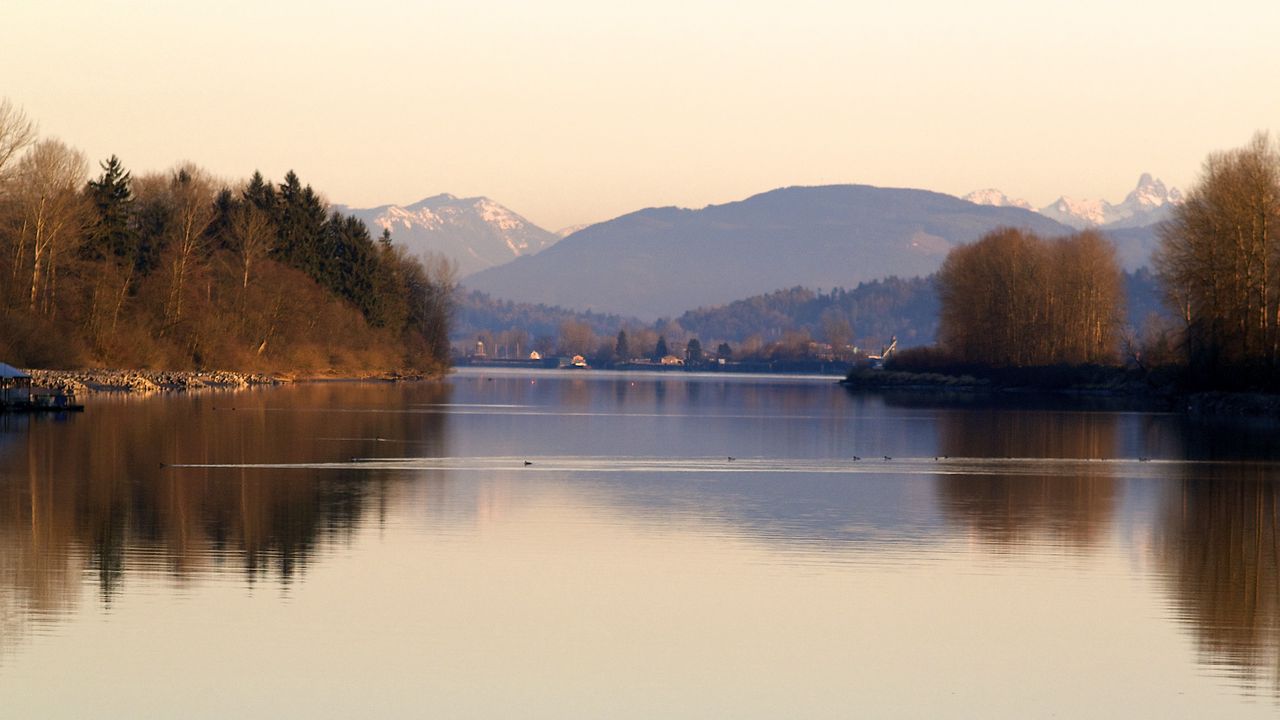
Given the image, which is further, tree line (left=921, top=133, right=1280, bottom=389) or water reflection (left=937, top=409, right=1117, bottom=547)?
tree line (left=921, top=133, right=1280, bottom=389)

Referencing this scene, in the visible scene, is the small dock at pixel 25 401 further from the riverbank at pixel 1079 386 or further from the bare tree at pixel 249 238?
the riverbank at pixel 1079 386

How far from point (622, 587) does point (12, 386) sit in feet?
137

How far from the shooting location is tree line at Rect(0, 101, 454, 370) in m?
65.4

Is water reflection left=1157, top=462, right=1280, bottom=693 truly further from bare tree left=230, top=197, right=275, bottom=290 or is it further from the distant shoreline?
bare tree left=230, top=197, right=275, bottom=290

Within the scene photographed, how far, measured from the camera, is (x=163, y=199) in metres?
89.1

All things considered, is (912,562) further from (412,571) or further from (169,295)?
(169,295)

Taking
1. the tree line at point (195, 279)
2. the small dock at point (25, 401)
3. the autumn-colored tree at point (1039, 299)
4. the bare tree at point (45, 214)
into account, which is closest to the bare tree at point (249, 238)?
the tree line at point (195, 279)

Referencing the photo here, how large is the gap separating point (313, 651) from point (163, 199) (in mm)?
82517

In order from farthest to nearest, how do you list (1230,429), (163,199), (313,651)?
1. (163,199)
2. (1230,429)
3. (313,651)

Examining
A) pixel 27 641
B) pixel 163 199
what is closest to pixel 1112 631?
pixel 27 641

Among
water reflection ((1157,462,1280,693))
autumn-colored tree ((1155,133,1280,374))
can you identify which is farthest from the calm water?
autumn-colored tree ((1155,133,1280,374))

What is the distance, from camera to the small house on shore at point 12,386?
43.2 metres

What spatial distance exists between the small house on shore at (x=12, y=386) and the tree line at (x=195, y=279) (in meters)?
6.86

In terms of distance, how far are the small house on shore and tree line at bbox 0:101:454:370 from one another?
6.86 meters
